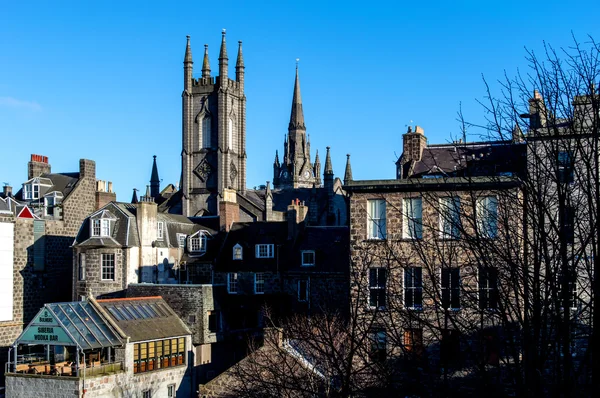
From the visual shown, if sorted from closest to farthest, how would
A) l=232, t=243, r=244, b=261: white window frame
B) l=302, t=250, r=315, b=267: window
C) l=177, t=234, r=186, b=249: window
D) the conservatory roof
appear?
1. the conservatory roof
2. l=302, t=250, r=315, b=267: window
3. l=232, t=243, r=244, b=261: white window frame
4. l=177, t=234, r=186, b=249: window

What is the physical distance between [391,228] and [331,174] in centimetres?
5262

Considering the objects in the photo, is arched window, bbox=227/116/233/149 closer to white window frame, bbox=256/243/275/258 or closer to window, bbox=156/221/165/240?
window, bbox=156/221/165/240

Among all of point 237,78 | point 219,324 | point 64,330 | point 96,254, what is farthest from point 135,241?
point 237,78

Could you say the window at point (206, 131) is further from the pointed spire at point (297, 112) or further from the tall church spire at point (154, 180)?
the pointed spire at point (297, 112)

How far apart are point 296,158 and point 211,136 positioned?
4447 centimetres

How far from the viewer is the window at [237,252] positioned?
162 feet

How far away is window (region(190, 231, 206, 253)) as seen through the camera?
51.6m

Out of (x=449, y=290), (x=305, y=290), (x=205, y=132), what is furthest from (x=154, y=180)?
(x=449, y=290)

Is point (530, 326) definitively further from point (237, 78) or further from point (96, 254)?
point (237, 78)

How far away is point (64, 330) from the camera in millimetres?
38281

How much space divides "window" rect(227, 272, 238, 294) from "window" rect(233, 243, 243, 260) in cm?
122

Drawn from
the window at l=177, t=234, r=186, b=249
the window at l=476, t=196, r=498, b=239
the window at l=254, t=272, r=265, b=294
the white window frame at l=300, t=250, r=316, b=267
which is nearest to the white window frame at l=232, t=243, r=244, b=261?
the window at l=254, t=272, r=265, b=294

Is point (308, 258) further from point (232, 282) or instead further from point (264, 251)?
point (232, 282)

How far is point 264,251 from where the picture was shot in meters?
48.7
